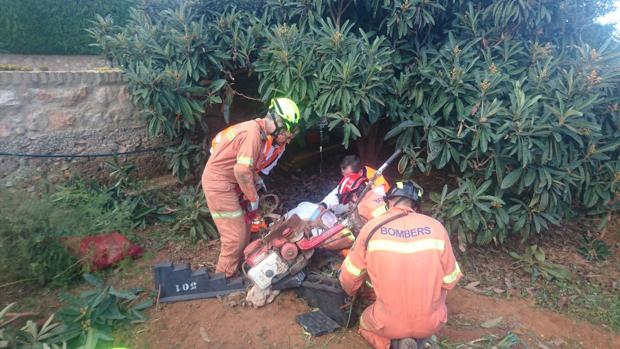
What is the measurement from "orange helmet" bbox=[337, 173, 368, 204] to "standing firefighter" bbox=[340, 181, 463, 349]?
49.6 inches

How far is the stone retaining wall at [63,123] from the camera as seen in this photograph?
451 centimetres

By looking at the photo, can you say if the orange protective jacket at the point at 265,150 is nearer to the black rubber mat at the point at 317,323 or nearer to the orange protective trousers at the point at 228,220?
the orange protective trousers at the point at 228,220

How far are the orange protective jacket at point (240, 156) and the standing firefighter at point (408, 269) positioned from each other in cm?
134

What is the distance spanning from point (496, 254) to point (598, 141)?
162cm

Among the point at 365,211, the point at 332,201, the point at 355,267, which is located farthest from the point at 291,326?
the point at 332,201

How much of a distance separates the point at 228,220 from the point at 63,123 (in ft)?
7.96

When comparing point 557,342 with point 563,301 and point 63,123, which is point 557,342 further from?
point 63,123

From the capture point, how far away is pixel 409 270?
2.67 metres

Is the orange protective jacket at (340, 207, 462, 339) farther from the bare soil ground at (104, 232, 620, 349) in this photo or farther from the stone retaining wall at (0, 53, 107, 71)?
the stone retaining wall at (0, 53, 107, 71)

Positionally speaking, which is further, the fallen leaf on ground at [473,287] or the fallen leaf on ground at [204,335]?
the fallen leaf on ground at [473,287]

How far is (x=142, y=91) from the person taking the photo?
15.1ft

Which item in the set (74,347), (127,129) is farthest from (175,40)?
(74,347)

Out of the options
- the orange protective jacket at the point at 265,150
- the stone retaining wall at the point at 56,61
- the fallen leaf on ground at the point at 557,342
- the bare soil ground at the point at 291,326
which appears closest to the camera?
the bare soil ground at the point at 291,326

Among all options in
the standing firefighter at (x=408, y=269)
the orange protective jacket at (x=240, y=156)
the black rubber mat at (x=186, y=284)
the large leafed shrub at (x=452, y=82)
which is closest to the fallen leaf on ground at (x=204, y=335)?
the black rubber mat at (x=186, y=284)
